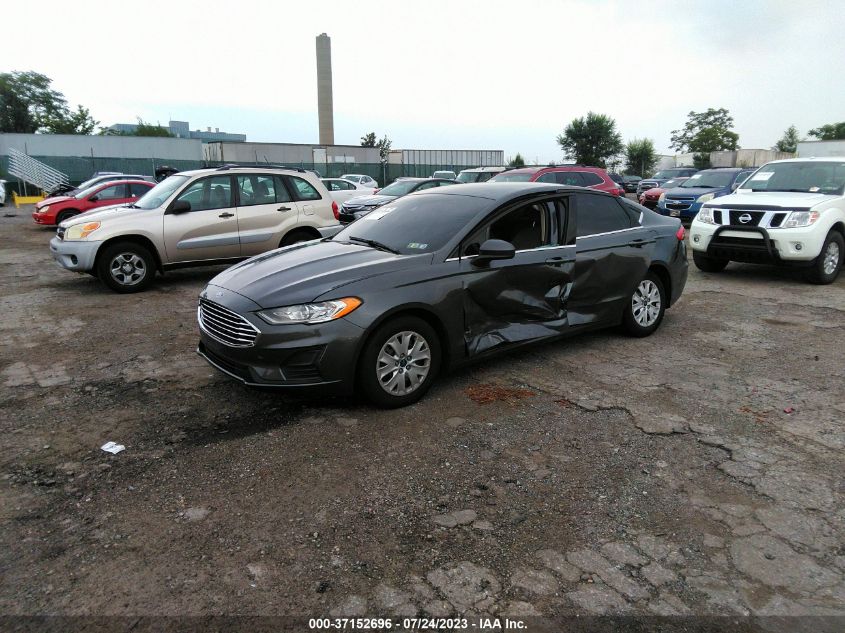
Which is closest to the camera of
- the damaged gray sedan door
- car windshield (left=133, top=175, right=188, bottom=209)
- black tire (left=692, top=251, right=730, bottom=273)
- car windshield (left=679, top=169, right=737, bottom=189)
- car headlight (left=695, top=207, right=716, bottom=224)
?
the damaged gray sedan door

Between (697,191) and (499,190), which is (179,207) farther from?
(697,191)

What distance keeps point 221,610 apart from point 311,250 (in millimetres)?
3264

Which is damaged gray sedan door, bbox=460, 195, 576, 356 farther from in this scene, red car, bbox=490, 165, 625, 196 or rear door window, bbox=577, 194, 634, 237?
red car, bbox=490, 165, 625, 196

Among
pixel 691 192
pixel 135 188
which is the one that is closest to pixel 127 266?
pixel 135 188

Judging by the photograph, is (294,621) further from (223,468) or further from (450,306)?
(450,306)

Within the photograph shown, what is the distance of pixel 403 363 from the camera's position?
4.53 meters

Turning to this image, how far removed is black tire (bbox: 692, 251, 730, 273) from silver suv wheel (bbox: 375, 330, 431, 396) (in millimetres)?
7533

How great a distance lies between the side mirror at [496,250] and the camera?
4762mm

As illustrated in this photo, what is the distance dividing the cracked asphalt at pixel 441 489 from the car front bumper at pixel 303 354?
12.8 inches

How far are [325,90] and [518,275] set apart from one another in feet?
244

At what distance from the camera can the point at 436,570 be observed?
2834 mm

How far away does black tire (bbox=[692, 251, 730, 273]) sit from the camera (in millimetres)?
10445

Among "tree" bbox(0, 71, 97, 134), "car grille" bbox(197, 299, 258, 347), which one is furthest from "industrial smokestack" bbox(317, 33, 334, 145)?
"car grille" bbox(197, 299, 258, 347)

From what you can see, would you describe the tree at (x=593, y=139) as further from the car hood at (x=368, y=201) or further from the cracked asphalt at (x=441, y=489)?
the cracked asphalt at (x=441, y=489)
